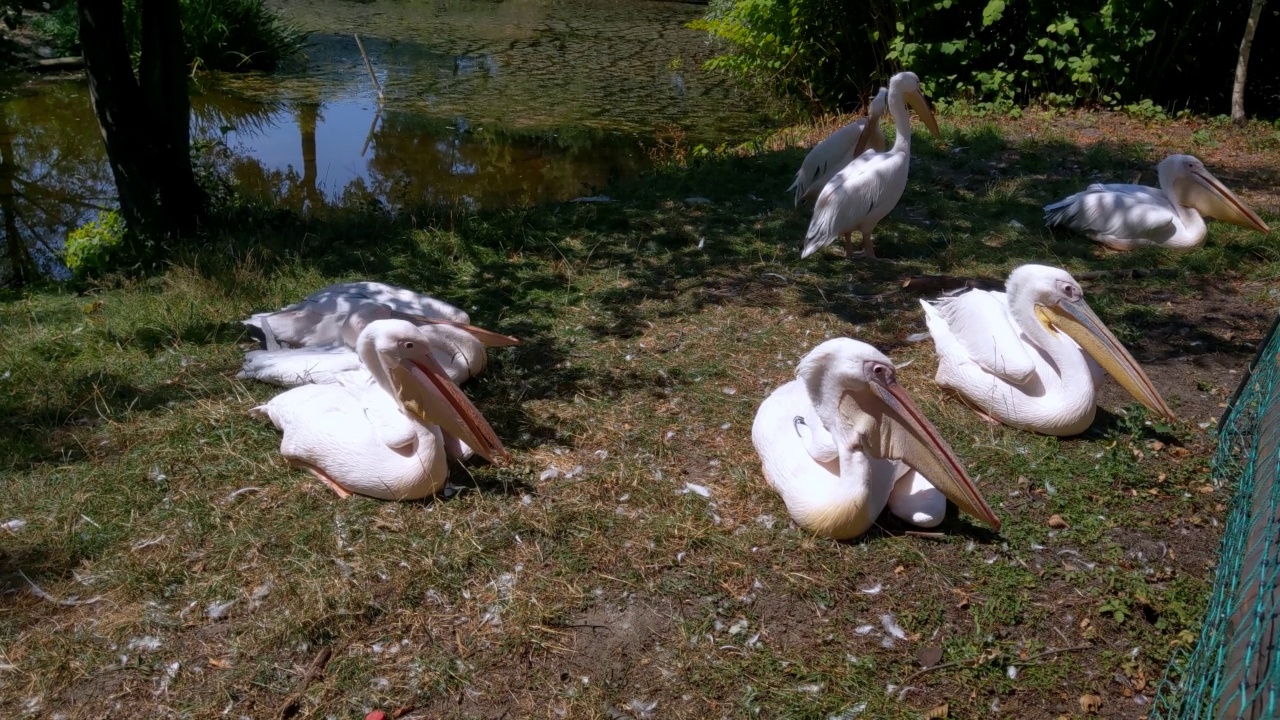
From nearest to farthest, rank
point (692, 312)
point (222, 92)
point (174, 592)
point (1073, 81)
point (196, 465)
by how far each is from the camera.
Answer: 1. point (174, 592)
2. point (196, 465)
3. point (692, 312)
4. point (1073, 81)
5. point (222, 92)

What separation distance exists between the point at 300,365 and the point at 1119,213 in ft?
15.7

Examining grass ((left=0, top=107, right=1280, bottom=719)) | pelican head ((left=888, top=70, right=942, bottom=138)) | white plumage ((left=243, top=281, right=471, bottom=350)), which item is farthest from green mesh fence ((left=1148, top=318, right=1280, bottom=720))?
white plumage ((left=243, top=281, right=471, bottom=350))

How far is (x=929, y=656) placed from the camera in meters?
2.67

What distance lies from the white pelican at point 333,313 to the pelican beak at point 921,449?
2.02 metres

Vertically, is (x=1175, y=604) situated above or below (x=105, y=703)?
above

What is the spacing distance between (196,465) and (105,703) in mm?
1138

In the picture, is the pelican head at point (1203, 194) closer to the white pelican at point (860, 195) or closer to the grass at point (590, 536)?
the grass at point (590, 536)

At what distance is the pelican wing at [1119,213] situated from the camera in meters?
5.61

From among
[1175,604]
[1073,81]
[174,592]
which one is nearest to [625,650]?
[174,592]

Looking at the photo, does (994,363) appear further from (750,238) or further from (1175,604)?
(750,238)

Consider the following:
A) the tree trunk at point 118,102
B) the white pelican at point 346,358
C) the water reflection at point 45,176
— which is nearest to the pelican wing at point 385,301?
the white pelican at point 346,358

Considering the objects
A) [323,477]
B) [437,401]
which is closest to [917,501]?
[437,401]

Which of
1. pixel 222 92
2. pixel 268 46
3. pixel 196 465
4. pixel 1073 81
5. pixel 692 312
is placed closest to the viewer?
pixel 196 465

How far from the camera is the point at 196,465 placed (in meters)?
3.52
